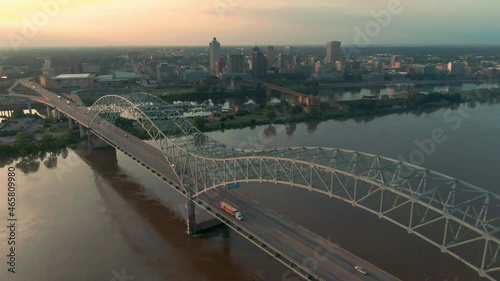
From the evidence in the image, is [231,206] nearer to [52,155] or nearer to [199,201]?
[199,201]

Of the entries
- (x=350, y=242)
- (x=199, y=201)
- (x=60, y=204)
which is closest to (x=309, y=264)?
(x=350, y=242)

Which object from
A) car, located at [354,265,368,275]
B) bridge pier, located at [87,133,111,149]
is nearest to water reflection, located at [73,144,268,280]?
car, located at [354,265,368,275]

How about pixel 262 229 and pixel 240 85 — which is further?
pixel 240 85

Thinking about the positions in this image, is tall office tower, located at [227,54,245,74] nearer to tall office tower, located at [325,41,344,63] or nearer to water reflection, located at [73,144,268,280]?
tall office tower, located at [325,41,344,63]

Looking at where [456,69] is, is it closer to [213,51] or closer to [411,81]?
[411,81]

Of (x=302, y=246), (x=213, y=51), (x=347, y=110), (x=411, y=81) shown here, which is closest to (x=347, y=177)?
(x=302, y=246)

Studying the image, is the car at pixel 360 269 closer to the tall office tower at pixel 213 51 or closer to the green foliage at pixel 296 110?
the green foliage at pixel 296 110

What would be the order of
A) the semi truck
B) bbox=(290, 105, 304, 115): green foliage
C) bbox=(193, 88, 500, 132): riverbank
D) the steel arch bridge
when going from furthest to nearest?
bbox=(290, 105, 304, 115): green foliage → bbox=(193, 88, 500, 132): riverbank → the semi truck → the steel arch bridge
